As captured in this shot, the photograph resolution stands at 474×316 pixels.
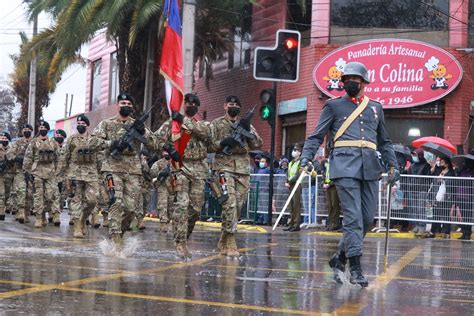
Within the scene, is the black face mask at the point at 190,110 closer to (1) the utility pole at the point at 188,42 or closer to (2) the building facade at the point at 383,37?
(1) the utility pole at the point at 188,42

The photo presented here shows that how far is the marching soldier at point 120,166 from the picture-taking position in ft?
34.6

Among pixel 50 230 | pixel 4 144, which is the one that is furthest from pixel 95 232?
pixel 4 144

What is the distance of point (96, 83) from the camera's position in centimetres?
4172

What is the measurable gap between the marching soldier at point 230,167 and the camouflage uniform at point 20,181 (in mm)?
8594

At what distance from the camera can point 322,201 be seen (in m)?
19.1

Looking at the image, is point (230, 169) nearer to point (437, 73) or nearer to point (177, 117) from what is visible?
point (177, 117)

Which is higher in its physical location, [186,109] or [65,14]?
[65,14]

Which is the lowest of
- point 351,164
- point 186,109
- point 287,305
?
point 287,305

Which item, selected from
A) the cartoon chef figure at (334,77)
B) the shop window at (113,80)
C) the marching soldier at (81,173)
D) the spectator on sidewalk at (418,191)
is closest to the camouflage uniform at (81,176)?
the marching soldier at (81,173)

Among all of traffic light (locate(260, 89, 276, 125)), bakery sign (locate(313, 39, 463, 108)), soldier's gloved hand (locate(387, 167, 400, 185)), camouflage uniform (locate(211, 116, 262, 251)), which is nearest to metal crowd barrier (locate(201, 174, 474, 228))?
traffic light (locate(260, 89, 276, 125))

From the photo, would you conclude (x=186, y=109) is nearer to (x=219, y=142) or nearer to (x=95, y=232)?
(x=219, y=142)

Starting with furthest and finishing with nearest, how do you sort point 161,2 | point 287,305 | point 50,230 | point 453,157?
point 161,2 < point 453,157 < point 50,230 < point 287,305

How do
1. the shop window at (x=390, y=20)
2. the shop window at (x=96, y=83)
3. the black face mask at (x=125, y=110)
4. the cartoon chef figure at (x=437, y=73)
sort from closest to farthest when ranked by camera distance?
the black face mask at (x=125, y=110)
the cartoon chef figure at (x=437, y=73)
the shop window at (x=390, y=20)
the shop window at (x=96, y=83)

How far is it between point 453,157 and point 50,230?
8.06 metres
